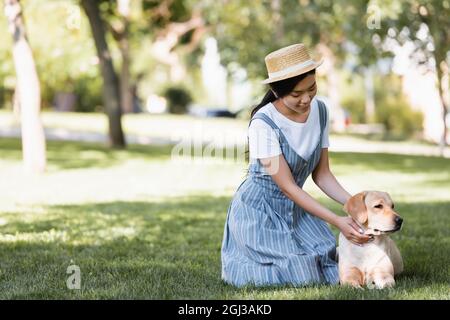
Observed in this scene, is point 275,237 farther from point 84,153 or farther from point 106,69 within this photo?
point 106,69

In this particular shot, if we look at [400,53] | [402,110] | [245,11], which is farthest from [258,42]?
[402,110]

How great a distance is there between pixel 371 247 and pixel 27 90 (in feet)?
37.1

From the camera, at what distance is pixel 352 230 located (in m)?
5.47

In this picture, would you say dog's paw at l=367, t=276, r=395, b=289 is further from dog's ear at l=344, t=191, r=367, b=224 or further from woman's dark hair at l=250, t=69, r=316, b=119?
woman's dark hair at l=250, t=69, r=316, b=119

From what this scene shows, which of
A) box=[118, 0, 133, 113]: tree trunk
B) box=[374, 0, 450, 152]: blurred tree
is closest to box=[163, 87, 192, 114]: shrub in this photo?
box=[118, 0, 133, 113]: tree trunk

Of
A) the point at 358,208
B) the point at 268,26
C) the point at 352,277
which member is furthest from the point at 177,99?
the point at 358,208

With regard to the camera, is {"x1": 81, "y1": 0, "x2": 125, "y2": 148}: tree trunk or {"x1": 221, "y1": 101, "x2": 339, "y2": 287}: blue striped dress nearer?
{"x1": 221, "y1": 101, "x2": 339, "y2": 287}: blue striped dress

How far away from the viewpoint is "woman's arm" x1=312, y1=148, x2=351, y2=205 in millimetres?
6223

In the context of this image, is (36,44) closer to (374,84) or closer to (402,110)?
(402,110)

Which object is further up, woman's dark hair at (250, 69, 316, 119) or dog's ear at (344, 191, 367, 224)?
woman's dark hair at (250, 69, 316, 119)

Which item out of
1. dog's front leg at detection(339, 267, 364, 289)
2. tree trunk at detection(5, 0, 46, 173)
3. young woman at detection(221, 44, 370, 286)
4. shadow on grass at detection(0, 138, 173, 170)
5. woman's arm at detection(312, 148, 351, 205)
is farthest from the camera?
shadow on grass at detection(0, 138, 173, 170)

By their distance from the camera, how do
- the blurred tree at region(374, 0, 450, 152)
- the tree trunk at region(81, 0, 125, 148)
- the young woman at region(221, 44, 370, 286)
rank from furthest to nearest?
the tree trunk at region(81, 0, 125, 148), the blurred tree at region(374, 0, 450, 152), the young woman at region(221, 44, 370, 286)

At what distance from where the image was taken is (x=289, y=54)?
5789 millimetres
